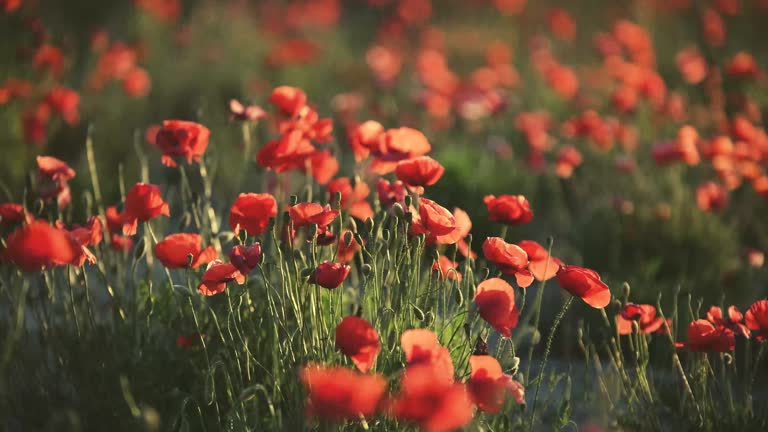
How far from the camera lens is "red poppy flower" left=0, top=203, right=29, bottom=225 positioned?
79.2 inches

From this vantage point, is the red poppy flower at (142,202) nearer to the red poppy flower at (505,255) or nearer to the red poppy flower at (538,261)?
the red poppy flower at (505,255)

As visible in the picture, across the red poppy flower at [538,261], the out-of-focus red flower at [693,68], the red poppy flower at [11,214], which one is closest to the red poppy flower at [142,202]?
the red poppy flower at [11,214]

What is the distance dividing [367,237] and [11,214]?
3.20 feet

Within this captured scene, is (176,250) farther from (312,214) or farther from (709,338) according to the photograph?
(709,338)

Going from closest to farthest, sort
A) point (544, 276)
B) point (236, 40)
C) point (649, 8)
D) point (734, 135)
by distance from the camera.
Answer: point (544, 276) → point (734, 135) → point (236, 40) → point (649, 8)

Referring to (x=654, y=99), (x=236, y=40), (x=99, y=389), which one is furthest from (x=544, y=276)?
(x=236, y=40)

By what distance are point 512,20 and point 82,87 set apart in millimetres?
5328

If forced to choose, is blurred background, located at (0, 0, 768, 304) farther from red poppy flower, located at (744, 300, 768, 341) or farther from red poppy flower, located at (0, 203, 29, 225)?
red poppy flower, located at (744, 300, 768, 341)

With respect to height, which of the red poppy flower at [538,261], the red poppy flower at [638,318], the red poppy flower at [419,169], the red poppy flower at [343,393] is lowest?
the red poppy flower at [638,318]

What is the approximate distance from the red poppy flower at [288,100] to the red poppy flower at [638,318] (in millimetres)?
1079

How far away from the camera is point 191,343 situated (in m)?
2.10

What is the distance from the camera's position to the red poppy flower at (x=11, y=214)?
2.01 m

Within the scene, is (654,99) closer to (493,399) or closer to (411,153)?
(411,153)

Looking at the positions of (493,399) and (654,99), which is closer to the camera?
(493,399)
